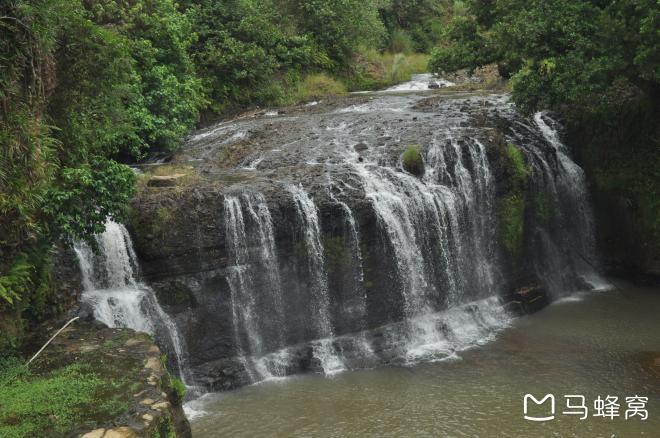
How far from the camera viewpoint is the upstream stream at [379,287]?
10.4 metres

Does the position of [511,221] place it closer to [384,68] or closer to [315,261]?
[315,261]

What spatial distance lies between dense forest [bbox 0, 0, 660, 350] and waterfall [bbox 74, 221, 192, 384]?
692 mm

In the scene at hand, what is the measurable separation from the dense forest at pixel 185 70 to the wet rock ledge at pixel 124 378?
977 millimetres

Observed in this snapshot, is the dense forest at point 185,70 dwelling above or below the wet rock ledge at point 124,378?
above

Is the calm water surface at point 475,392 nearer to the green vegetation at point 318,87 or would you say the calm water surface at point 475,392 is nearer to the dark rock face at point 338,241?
the dark rock face at point 338,241

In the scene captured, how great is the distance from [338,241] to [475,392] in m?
4.05

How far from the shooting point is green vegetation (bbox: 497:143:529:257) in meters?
15.1

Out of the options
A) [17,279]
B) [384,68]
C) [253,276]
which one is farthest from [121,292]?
[384,68]

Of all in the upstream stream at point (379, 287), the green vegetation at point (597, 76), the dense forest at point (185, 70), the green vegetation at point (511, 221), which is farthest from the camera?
the green vegetation at point (511, 221)

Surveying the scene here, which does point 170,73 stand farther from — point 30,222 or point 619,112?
point 619,112

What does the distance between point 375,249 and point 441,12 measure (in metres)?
26.5

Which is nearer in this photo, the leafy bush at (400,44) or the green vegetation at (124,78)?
the green vegetation at (124,78)

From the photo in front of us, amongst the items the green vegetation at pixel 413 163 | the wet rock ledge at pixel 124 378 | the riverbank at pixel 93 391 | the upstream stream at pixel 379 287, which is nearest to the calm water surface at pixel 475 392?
the upstream stream at pixel 379 287

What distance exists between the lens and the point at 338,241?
12.9m
